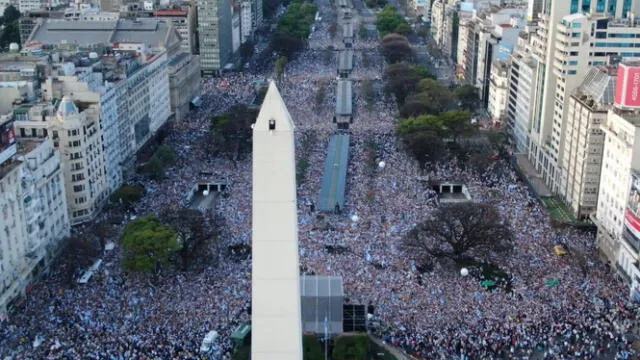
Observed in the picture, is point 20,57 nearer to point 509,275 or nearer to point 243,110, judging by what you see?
point 243,110

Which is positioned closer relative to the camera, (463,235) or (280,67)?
(463,235)

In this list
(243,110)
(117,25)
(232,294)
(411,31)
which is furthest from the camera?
(411,31)

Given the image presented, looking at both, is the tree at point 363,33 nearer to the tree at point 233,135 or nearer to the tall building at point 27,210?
the tree at point 233,135

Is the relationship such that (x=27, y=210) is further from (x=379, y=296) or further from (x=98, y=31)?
(x=98, y=31)

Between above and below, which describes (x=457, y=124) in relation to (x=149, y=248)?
below

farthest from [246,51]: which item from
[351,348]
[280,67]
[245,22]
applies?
[351,348]

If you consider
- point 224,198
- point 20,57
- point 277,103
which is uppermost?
point 277,103

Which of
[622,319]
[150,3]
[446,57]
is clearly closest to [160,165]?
[622,319]
